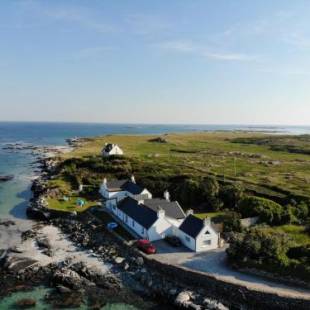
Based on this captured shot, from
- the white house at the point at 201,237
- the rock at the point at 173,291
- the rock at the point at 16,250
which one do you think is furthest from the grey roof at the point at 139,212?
the rock at the point at 16,250

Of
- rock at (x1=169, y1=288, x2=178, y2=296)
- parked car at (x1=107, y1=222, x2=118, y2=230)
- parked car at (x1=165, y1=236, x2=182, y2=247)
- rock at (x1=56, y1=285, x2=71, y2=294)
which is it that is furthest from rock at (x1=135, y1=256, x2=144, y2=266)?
parked car at (x1=107, y1=222, x2=118, y2=230)

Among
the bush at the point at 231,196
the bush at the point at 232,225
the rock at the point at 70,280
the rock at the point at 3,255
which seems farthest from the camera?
the bush at the point at 231,196

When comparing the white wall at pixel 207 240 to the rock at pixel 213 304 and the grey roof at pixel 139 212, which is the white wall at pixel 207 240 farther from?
the rock at pixel 213 304

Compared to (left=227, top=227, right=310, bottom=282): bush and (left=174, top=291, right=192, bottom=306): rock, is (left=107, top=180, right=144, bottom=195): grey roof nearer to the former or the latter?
(left=227, top=227, right=310, bottom=282): bush

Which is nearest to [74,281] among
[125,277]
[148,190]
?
[125,277]

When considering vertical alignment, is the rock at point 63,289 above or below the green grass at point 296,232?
below

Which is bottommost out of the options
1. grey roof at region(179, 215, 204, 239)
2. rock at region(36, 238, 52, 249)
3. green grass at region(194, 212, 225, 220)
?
rock at region(36, 238, 52, 249)

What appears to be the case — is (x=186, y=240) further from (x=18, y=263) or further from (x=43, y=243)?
(x=18, y=263)
